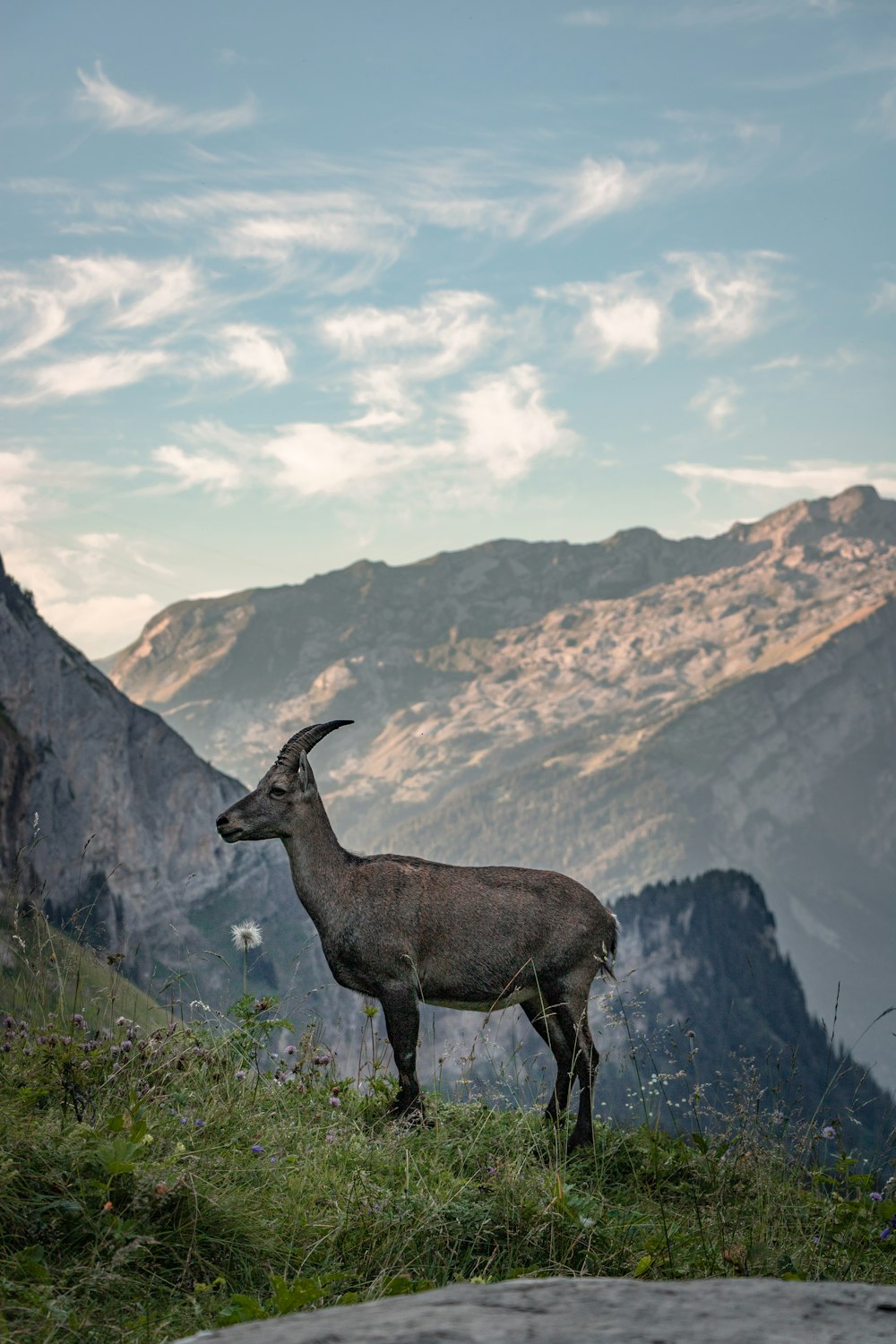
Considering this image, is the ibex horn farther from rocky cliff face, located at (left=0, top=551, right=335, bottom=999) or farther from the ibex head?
rocky cliff face, located at (left=0, top=551, right=335, bottom=999)

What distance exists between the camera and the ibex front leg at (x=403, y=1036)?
10227mm

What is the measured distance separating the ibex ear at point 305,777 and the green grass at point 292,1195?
6.89 feet

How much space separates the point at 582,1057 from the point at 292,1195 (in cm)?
407

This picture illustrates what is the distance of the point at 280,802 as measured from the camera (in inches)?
436

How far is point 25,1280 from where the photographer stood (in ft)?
17.5

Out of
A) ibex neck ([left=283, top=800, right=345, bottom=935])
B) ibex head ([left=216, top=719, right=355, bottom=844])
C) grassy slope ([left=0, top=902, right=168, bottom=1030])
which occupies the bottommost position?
grassy slope ([left=0, top=902, right=168, bottom=1030])

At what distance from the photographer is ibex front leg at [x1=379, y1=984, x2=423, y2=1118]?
1023 cm

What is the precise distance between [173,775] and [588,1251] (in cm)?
16339

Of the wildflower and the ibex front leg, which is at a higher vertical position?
the wildflower

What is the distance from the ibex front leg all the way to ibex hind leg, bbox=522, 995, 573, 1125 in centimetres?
102

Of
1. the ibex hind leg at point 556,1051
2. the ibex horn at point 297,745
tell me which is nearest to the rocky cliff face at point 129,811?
the ibex horn at point 297,745

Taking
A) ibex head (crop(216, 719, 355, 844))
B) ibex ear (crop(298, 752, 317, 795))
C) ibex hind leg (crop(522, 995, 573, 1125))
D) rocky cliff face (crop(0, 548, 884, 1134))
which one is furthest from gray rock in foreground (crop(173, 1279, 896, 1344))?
rocky cliff face (crop(0, 548, 884, 1134))

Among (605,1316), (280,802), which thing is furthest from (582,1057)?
(605,1316)

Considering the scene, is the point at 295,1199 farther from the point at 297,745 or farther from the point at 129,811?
the point at 129,811
